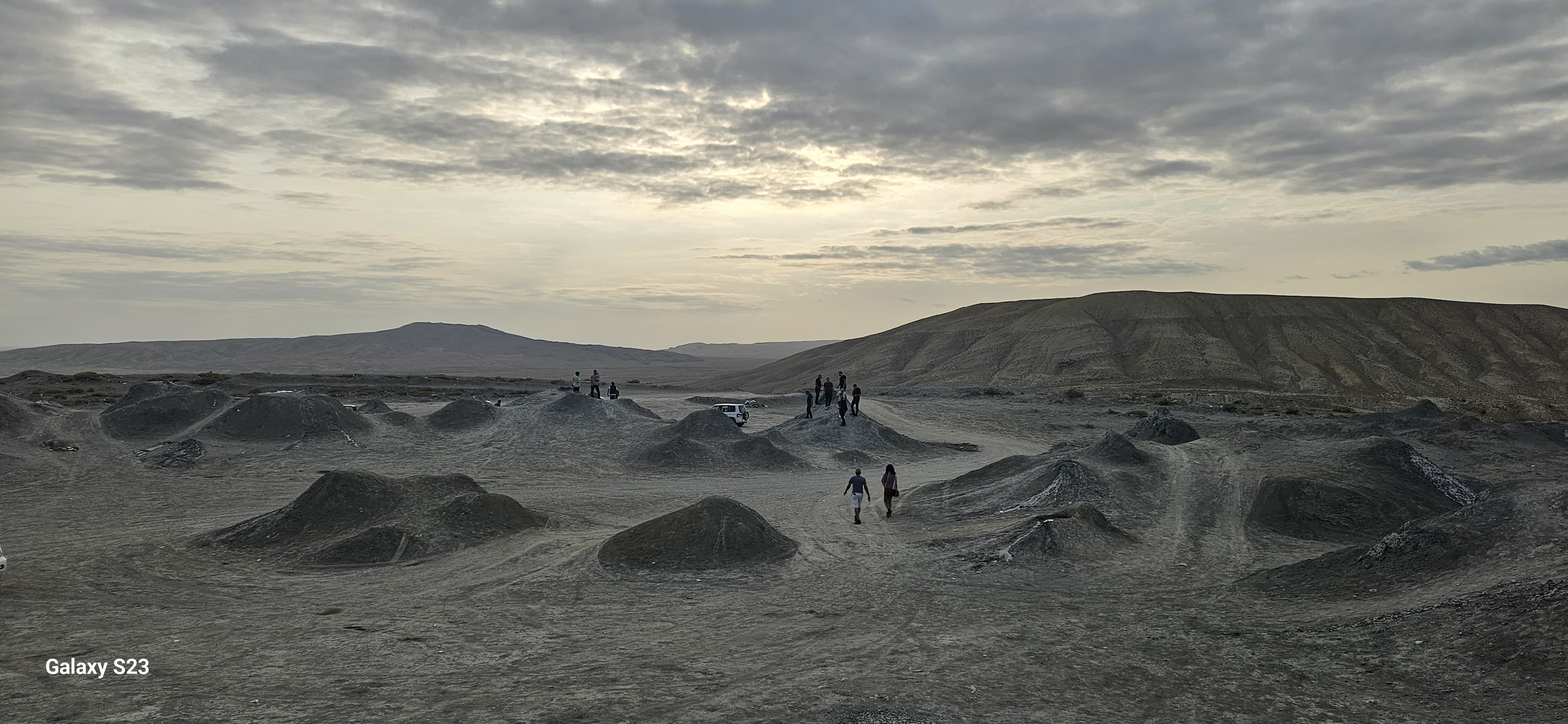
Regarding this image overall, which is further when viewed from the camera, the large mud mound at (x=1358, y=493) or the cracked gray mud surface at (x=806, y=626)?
the large mud mound at (x=1358, y=493)

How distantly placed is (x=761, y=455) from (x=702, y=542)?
18552 millimetres

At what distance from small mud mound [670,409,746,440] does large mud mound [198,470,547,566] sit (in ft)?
51.5

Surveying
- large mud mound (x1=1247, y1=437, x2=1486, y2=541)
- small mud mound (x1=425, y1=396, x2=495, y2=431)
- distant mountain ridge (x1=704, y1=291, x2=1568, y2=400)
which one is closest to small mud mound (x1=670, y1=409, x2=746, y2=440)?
small mud mound (x1=425, y1=396, x2=495, y2=431)

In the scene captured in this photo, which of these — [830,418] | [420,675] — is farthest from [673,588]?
[830,418]

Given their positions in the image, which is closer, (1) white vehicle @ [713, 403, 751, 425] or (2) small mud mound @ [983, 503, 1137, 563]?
(2) small mud mound @ [983, 503, 1137, 563]

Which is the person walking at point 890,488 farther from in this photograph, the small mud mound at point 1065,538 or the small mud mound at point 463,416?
the small mud mound at point 463,416

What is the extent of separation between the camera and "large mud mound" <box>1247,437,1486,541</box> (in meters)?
23.1

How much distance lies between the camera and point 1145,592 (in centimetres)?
1723

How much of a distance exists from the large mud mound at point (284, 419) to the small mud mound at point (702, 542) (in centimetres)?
2582

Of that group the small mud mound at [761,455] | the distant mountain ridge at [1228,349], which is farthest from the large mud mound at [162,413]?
the distant mountain ridge at [1228,349]

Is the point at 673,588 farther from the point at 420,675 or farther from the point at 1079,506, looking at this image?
the point at 1079,506

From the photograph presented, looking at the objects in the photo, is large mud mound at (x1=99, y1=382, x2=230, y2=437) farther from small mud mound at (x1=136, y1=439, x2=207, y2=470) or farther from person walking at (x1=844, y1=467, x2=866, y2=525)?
person walking at (x1=844, y1=467, x2=866, y2=525)

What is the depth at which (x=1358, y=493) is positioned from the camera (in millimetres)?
24125

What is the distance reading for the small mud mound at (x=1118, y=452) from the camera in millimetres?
29938
